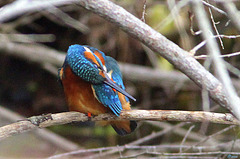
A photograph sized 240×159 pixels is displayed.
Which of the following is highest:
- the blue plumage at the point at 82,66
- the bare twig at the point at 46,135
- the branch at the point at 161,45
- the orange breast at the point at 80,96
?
the branch at the point at 161,45

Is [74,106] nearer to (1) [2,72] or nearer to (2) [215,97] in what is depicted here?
(2) [215,97]

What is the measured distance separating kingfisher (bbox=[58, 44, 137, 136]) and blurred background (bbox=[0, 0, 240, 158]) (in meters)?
1.41

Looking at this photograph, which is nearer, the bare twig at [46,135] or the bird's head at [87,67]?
the bird's head at [87,67]

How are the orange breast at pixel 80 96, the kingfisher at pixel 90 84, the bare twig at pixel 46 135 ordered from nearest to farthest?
the kingfisher at pixel 90 84
the orange breast at pixel 80 96
the bare twig at pixel 46 135

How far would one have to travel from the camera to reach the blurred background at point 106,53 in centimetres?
403

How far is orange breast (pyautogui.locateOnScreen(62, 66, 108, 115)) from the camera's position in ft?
7.49

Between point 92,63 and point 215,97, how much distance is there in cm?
76

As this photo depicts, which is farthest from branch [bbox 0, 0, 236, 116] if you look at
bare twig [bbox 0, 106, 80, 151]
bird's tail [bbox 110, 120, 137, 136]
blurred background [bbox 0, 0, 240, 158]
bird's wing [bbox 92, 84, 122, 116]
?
bare twig [bbox 0, 106, 80, 151]

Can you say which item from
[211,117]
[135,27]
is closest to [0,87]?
[135,27]

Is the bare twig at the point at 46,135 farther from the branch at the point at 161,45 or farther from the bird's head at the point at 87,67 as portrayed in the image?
the branch at the point at 161,45

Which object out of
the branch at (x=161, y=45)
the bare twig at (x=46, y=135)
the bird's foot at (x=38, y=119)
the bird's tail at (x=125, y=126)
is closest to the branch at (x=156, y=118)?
the bird's foot at (x=38, y=119)

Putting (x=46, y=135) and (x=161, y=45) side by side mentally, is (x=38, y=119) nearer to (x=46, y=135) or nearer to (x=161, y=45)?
(x=161, y=45)

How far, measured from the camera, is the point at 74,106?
91.7 inches

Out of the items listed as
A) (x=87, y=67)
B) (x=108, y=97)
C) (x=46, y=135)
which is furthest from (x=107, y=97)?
(x=46, y=135)
